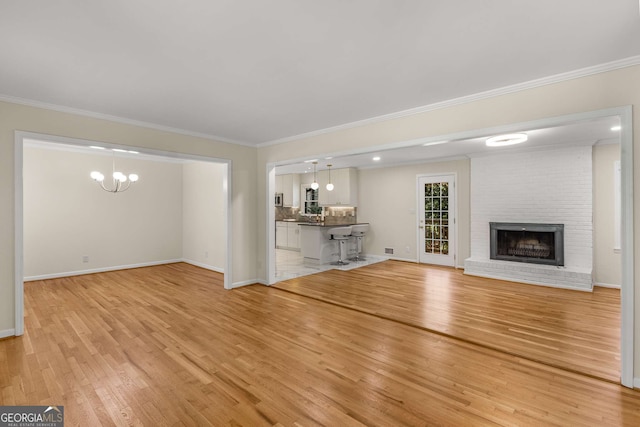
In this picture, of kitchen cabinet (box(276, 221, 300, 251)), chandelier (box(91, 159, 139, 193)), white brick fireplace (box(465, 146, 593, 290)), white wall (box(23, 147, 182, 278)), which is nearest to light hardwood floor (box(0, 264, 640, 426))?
white wall (box(23, 147, 182, 278))

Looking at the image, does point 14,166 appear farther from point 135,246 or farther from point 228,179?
point 135,246

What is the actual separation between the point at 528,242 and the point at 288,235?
21.1 ft

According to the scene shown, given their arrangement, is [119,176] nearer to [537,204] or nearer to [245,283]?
[245,283]

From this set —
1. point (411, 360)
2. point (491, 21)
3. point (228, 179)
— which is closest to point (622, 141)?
point (491, 21)

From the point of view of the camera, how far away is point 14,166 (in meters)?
3.34

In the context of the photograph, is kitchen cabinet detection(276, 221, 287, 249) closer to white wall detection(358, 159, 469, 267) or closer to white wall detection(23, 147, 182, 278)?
white wall detection(358, 159, 469, 267)

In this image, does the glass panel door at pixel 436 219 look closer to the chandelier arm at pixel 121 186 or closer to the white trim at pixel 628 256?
the white trim at pixel 628 256

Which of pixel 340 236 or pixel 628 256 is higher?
pixel 628 256

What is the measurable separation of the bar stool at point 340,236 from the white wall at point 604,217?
4664 millimetres

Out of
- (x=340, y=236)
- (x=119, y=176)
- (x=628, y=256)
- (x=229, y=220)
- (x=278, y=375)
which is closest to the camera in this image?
(x=628, y=256)

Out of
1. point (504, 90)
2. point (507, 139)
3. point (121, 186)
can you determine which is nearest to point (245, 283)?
point (121, 186)

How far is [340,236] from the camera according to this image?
7457 mm

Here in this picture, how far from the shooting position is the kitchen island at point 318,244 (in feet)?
24.7

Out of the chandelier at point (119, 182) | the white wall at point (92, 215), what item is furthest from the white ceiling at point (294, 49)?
the white wall at point (92, 215)
